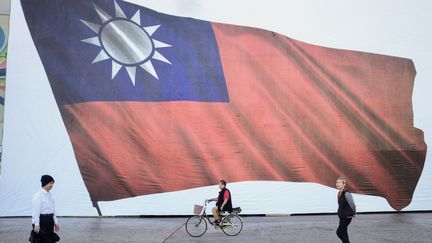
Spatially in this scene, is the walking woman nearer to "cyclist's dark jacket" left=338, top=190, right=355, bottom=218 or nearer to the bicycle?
"cyclist's dark jacket" left=338, top=190, right=355, bottom=218

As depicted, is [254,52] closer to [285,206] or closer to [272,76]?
[272,76]

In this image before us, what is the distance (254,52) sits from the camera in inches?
674

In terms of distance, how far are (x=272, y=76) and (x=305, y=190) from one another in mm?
4444

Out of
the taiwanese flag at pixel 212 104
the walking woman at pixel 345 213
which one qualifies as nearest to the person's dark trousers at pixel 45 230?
the walking woman at pixel 345 213

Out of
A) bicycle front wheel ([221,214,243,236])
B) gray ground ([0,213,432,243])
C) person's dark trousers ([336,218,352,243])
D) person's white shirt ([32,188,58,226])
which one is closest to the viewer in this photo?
person's white shirt ([32,188,58,226])

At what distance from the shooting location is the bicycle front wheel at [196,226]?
11.4 m

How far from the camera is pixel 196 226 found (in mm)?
11430

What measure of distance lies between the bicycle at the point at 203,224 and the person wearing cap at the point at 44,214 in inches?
192

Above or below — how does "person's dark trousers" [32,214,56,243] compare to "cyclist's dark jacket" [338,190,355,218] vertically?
above

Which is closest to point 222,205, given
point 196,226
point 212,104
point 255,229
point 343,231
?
point 196,226

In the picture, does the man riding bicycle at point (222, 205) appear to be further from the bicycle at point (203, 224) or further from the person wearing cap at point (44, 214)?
the person wearing cap at point (44, 214)

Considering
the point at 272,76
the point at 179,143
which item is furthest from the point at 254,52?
the point at 179,143

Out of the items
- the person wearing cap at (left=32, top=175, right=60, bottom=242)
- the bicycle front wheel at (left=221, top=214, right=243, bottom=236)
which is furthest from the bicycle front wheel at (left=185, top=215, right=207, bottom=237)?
the person wearing cap at (left=32, top=175, right=60, bottom=242)

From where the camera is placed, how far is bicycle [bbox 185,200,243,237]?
37.5ft
